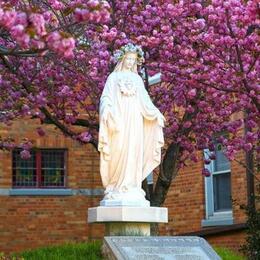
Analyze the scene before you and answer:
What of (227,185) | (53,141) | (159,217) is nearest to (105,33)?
(159,217)

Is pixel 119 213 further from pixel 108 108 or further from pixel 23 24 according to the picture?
pixel 23 24

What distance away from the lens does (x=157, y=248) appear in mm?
9773

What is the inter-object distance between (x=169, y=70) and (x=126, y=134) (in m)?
2.46

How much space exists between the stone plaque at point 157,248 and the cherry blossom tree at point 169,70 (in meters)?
2.62

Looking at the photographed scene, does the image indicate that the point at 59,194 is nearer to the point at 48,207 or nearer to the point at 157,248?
the point at 48,207

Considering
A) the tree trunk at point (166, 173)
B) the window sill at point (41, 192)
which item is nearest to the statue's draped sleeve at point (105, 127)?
the tree trunk at point (166, 173)

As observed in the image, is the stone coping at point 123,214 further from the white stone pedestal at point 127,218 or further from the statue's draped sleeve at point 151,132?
the statue's draped sleeve at point 151,132

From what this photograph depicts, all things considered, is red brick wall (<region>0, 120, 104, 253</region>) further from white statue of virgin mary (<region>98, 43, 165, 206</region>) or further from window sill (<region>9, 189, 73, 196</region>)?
white statue of virgin mary (<region>98, 43, 165, 206</region>)

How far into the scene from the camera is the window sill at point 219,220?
17261 millimetres

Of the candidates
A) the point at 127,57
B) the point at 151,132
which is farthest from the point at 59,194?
the point at 127,57

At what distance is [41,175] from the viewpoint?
20734 millimetres

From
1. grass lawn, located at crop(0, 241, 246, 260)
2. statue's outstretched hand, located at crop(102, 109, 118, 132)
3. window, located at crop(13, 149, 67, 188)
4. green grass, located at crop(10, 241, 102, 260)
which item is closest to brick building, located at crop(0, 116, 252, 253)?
window, located at crop(13, 149, 67, 188)

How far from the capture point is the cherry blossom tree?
11.8 m

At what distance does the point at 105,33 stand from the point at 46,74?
2.07m
